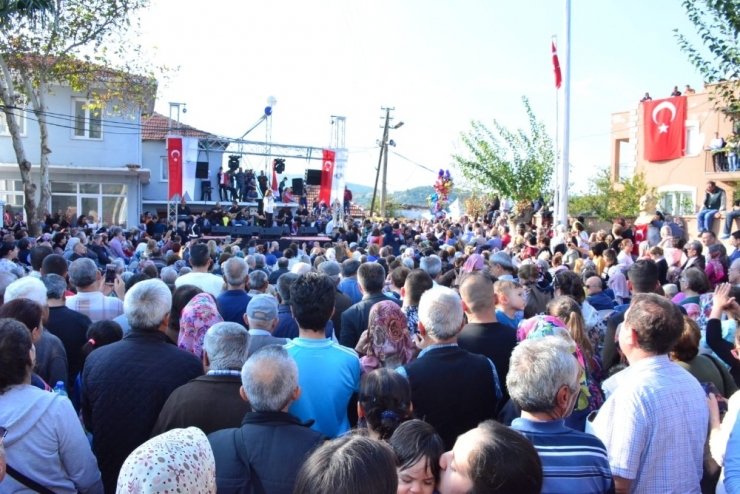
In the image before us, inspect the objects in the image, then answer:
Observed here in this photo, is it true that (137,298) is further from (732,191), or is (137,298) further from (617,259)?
(732,191)

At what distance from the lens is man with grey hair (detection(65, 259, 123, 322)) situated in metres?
5.52

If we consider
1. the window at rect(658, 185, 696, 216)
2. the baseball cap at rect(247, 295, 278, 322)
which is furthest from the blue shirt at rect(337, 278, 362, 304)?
the window at rect(658, 185, 696, 216)

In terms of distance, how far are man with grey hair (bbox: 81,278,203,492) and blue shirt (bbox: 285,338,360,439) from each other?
0.63 metres

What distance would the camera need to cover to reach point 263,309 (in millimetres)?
4508

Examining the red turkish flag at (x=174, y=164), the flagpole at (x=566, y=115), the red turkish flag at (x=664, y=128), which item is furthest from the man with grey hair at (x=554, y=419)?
the red turkish flag at (x=664, y=128)

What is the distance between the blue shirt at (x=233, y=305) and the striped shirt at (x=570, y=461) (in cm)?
376

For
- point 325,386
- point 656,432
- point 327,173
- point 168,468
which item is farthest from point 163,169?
point 168,468

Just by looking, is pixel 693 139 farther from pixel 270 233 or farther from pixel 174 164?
pixel 174 164

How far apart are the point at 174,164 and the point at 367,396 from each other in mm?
20447

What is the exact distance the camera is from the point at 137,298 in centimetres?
385

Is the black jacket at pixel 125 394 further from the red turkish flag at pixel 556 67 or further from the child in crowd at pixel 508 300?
the red turkish flag at pixel 556 67

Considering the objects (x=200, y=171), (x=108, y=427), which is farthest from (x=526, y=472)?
(x=200, y=171)

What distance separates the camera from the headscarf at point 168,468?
1.74m

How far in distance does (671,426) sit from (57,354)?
133 inches
